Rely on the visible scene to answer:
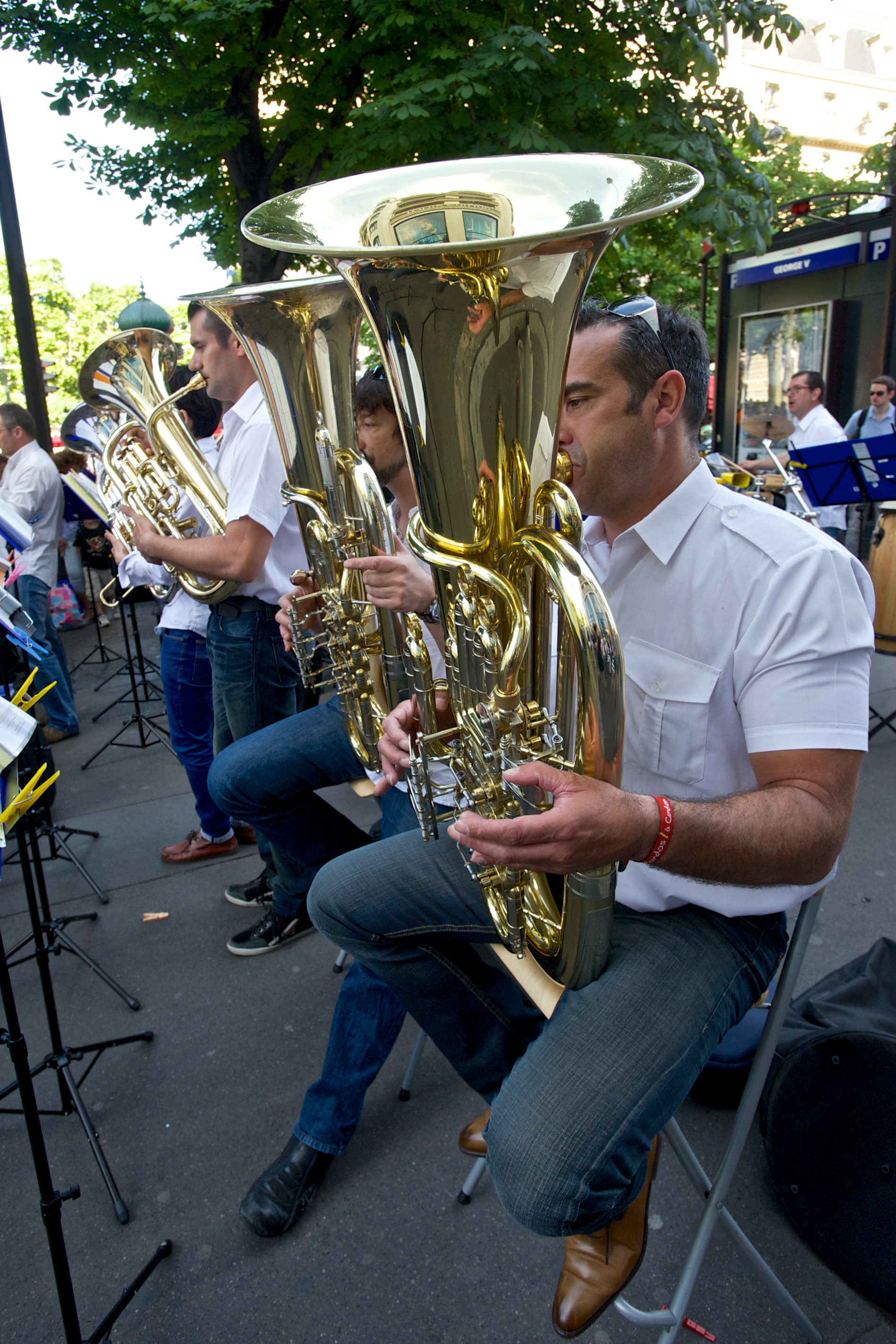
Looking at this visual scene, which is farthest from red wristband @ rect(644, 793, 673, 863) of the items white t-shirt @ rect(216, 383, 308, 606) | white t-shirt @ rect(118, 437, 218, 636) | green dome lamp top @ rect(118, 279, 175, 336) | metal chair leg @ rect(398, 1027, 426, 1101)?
green dome lamp top @ rect(118, 279, 175, 336)

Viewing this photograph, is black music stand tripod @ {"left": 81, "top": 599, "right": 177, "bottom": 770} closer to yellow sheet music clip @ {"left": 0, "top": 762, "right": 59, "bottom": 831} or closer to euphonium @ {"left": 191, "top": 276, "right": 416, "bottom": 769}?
euphonium @ {"left": 191, "top": 276, "right": 416, "bottom": 769}

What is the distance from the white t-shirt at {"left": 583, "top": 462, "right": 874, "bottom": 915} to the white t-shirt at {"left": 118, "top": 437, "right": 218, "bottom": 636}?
195cm

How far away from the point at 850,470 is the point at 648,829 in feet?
13.5

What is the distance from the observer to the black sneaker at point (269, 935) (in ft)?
9.61

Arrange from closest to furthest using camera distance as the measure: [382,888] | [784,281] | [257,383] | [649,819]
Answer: [649,819], [382,888], [257,383], [784,281]

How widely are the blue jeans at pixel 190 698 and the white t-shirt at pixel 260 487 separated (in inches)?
22.8

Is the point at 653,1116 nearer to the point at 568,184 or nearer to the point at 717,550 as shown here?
the point at 717,550

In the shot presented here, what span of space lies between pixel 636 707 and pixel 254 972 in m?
1.86

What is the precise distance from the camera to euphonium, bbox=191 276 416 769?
217 centimetres

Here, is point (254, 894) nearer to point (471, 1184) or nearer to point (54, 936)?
point (54, 936)

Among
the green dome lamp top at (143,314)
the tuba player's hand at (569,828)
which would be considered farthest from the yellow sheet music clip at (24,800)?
the green dome lamp top at (143,314)

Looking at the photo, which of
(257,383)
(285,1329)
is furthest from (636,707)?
(257,383)

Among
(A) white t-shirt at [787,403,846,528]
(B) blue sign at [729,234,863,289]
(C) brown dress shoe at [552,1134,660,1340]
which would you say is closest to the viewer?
(C) brown dress shoe at [552,1134,660,1340]

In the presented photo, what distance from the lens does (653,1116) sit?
4.34 ft
